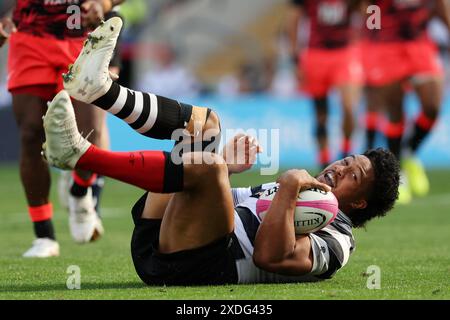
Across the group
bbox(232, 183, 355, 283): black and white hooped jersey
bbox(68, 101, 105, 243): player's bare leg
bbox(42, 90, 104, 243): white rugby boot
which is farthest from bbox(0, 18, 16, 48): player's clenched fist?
bbox(42, 90, 104, 243): white rugby boot

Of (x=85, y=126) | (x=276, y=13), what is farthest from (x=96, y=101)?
(x=276, y=13)

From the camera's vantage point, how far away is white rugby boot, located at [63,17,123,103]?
15.6 feet

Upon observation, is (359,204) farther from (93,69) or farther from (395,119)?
(395,119)

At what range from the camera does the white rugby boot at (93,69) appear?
15.6 ft

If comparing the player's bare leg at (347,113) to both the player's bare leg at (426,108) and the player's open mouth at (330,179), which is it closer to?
the player's bare leg at (426,108)

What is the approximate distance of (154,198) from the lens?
502 cm

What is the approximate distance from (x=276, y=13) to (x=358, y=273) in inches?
668

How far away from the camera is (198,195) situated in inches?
182

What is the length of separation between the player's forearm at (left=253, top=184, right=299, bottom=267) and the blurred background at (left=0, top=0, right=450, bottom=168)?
333 inches

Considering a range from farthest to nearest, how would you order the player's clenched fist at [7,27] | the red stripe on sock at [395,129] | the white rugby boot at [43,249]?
the red stripe on sock at [395,129]
the white rugby boot at [43,249]
the player's clenched fist at [7,27]

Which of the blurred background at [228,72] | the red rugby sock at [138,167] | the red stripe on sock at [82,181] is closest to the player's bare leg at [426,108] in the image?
the blurred background at [228,72]

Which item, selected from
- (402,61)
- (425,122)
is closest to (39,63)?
(425,122)

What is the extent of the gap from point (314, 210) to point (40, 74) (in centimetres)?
292

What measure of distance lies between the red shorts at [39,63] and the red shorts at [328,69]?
5.88m
